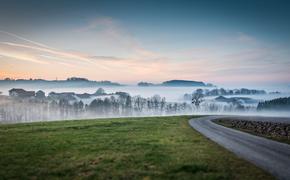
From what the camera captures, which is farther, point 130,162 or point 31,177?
point 130,162

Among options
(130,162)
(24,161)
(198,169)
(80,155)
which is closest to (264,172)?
(198,169)

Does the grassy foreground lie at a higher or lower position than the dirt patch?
higher

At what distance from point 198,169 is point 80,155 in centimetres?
970

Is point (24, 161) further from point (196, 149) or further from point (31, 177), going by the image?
point (196, 149)

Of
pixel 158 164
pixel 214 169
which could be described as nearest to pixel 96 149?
pixel 158 164

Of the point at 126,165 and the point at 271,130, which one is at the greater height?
the point at 126,165

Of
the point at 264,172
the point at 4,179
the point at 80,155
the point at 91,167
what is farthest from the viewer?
the point at 80,155

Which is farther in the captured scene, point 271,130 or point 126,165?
point 271,130

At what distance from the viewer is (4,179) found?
13852 mm

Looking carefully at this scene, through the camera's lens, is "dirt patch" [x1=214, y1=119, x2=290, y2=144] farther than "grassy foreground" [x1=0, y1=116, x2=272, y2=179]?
Yes

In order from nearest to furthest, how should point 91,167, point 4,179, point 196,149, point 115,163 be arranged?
1. point 4,179
2. point 91,167
3. point 115,163
4. point 196,149

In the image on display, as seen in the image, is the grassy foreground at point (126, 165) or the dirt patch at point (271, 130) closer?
the grassy foreground at point (126, 165)

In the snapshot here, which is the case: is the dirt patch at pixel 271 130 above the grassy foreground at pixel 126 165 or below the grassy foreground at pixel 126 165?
below

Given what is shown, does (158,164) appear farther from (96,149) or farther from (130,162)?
(96,149)
